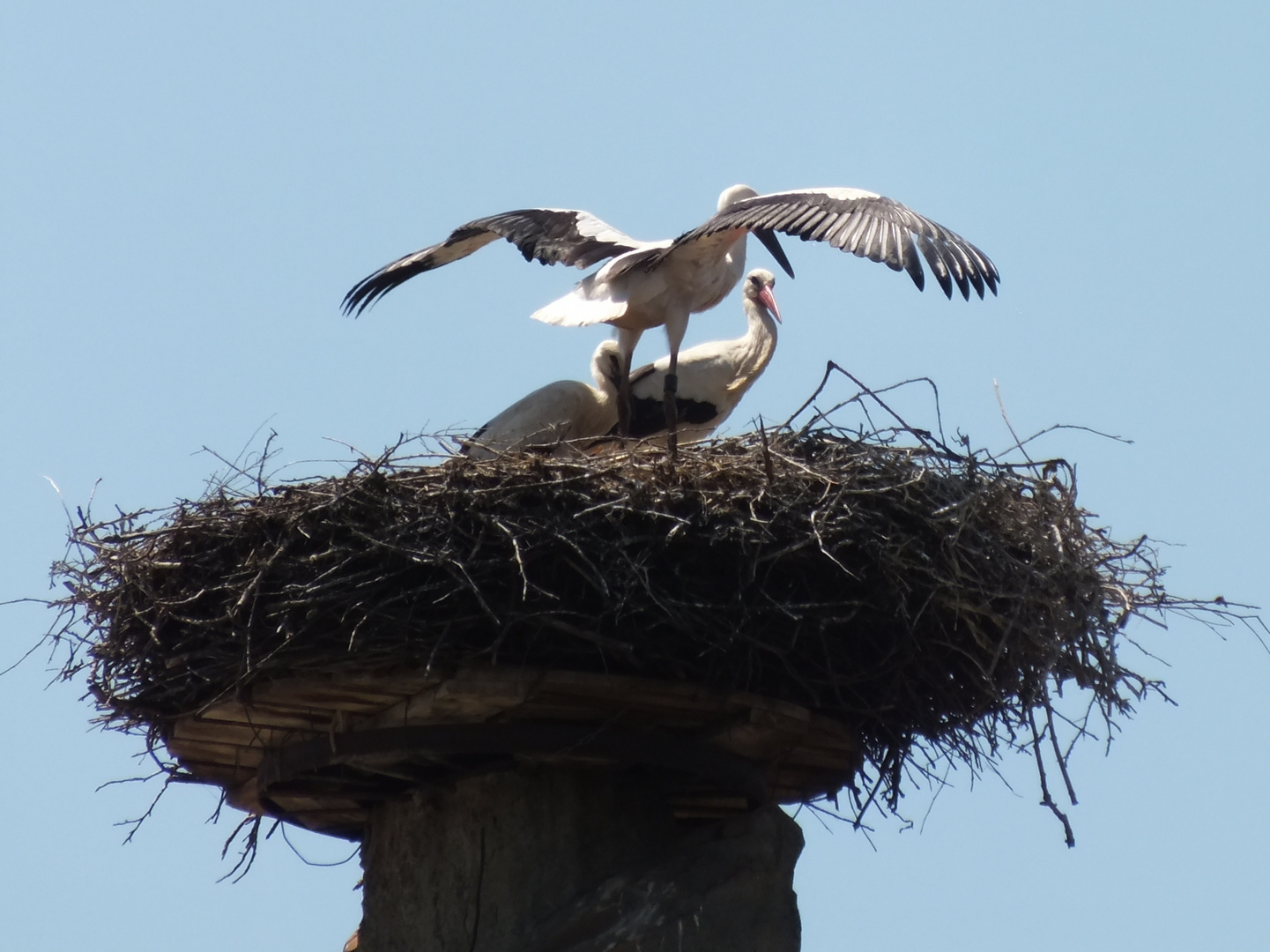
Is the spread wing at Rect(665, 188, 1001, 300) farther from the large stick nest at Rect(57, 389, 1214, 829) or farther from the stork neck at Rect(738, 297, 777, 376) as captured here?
the stork neck at Rect(738, 297, 777, 376)

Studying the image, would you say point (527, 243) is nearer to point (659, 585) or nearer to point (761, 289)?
point (761, 289)

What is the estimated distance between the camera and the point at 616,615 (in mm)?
5363

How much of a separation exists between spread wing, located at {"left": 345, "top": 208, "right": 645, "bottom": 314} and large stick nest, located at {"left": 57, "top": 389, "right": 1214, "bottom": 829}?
6.48ft

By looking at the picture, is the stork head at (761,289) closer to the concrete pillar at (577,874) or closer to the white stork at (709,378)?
the white stork at (709,378)

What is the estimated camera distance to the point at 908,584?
5.61m

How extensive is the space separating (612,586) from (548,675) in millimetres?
335

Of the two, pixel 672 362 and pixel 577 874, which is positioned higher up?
pixel 672 362

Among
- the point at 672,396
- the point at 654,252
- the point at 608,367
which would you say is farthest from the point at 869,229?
the point at 608,367

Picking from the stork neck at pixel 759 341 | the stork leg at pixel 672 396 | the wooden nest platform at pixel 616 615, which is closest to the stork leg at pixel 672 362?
the stork leg at pixel 672 396

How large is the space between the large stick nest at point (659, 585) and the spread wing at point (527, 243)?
6.48 ft

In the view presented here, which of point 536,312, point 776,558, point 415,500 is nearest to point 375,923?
point 415,500

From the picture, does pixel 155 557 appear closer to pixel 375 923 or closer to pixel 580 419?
pixel 375 923

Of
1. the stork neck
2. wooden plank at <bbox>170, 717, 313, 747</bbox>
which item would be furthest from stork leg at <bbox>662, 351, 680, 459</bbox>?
wooden plank at <bbox>170, 717, 313, 747</bbox>

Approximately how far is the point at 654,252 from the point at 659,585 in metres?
2.48
